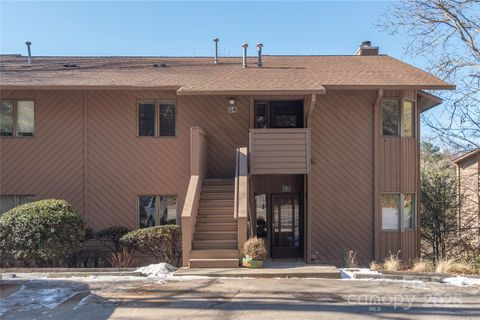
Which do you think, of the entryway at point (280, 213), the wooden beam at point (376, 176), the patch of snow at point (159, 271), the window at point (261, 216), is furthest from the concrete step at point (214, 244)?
the wooden beam at point (376, 176)

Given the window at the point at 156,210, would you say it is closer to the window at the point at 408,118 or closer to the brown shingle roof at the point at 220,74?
the brown shingle roof at the point at 220,74

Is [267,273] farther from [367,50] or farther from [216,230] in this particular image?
[367,50]

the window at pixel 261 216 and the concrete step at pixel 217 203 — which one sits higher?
the concrete step at pixel 217 203

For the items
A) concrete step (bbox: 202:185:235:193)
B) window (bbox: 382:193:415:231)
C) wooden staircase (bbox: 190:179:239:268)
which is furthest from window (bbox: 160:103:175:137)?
window (bbox: 382:193:415:231)

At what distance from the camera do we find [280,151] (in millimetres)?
13938

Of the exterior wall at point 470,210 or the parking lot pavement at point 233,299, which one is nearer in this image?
the parking lot pavement at point 233,299

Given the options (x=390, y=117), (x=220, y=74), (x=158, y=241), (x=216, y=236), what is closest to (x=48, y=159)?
(x=158, y=241)

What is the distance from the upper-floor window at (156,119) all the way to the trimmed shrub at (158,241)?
3.11 meters

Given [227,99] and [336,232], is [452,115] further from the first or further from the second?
[227,99]

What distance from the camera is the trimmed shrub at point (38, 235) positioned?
1173 centimetres

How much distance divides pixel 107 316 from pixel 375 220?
943cm

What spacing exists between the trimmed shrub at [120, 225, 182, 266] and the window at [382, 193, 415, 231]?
619 cm

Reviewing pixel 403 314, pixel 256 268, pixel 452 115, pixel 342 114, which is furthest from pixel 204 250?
pixel 452 115

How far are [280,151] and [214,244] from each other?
11.9ft
